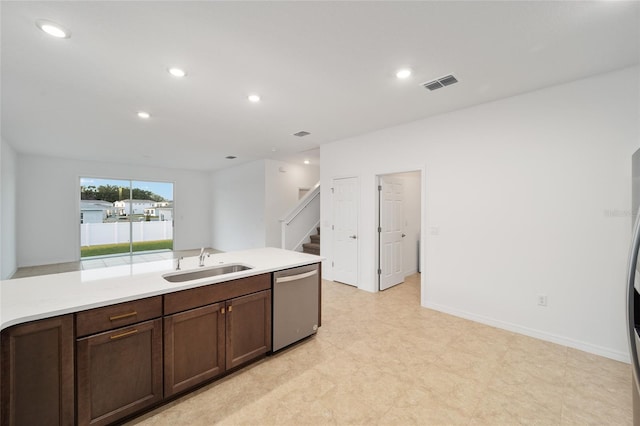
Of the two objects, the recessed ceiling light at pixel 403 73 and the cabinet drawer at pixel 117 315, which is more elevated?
the recessed ceiling light at pixel 403 73

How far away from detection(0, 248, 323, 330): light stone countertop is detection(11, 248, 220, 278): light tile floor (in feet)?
14.0

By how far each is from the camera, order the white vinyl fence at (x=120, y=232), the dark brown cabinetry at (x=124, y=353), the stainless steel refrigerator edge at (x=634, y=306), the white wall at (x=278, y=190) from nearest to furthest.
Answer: the stainless steel refrigerator edge at (x=634, y=306)
the dark brown cabinetry at (x=124, y=353)
the white wall at (x=278, y=190)
the white vinyl fence at (x=120, y=232)

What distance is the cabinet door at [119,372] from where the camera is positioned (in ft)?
5.01

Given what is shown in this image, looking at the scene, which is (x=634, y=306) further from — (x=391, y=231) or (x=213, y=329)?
(x=391, y=231)

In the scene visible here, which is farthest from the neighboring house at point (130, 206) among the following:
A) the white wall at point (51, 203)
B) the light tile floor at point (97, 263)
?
the light tile floor at point (97, 263)

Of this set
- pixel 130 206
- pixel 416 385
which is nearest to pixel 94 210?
pixel 130 206

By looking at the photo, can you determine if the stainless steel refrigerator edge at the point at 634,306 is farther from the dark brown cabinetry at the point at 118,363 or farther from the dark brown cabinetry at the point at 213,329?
the dark brown cabinetry at the point at 118,363

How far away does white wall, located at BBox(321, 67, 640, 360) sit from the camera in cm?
252

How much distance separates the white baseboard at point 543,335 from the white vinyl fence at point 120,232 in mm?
8422

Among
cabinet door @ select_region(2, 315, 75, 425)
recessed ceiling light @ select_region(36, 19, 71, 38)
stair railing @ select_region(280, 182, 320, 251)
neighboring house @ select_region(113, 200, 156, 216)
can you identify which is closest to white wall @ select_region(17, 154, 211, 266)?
neighboring house @ select_region(113, 200, 156, 216)

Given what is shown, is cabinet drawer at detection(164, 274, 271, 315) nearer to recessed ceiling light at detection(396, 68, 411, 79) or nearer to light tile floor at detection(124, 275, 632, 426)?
light tile floor at detection(124, 275, 632, 426)

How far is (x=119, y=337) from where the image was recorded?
163 cm

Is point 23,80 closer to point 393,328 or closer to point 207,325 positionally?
point 207,325

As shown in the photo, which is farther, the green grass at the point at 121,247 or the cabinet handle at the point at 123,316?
the green grass at the point at 121,247
